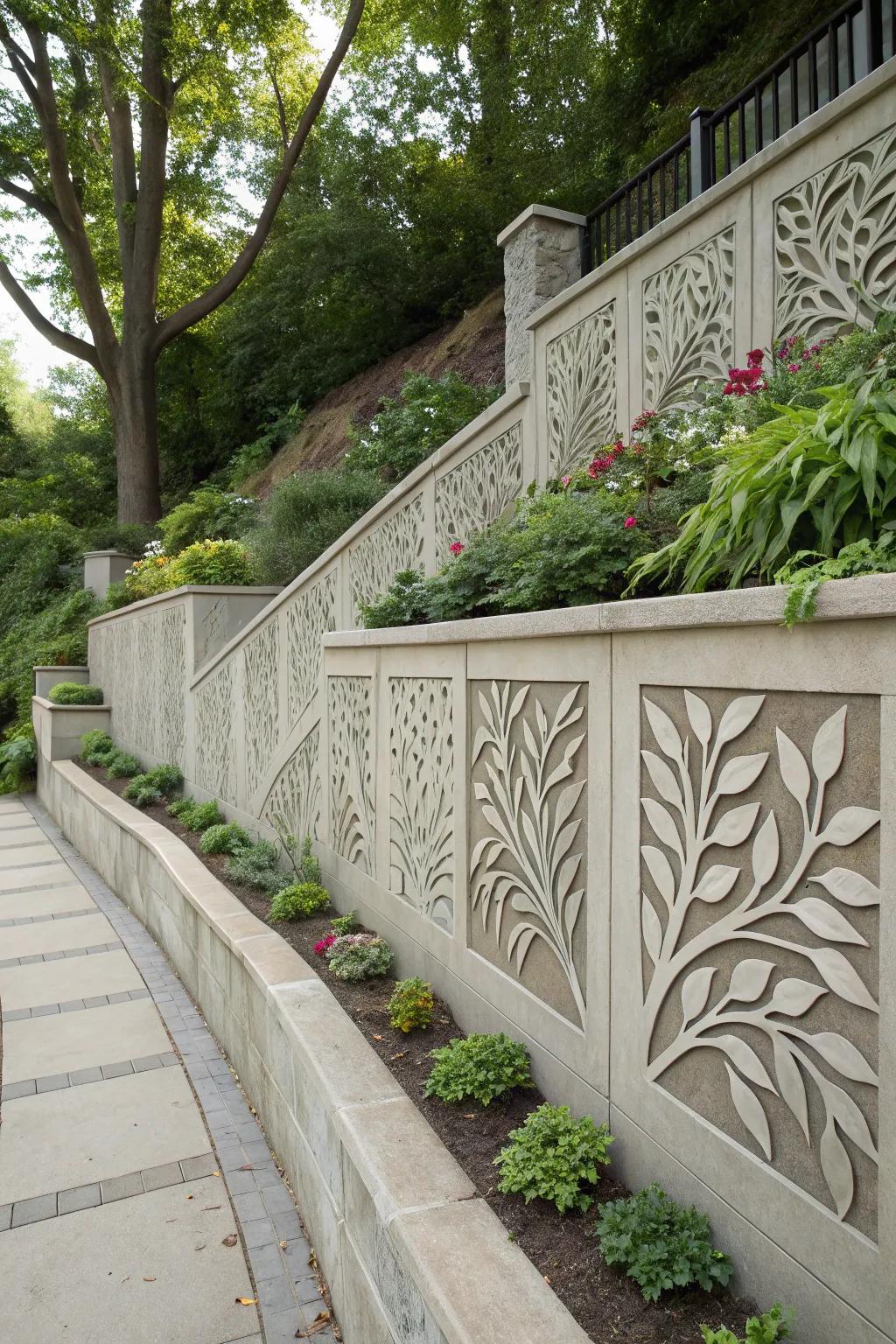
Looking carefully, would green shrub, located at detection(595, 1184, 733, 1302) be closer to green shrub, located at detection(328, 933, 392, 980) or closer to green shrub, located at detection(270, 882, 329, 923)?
green shrub, located at detection(328, 933, 392, 980)

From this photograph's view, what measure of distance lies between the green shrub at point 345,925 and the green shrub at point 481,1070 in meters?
1.44

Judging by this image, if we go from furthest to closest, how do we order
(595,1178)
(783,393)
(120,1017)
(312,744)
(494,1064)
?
(312,744) → (120,1017) → (783,393) → (494,1064) → (595,1178)

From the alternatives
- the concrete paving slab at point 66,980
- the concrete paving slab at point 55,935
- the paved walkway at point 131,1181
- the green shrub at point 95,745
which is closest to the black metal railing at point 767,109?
the paved walkway at point 131,1181

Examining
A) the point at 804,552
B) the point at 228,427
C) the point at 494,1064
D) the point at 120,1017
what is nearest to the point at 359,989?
the point at 494,1064

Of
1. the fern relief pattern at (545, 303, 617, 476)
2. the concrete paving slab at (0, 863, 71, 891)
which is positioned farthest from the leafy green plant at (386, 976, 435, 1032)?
the concrete paving slab at (0, 863, 71, 891)

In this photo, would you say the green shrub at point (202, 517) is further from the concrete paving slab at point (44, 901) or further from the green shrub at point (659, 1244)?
the green shrub at point (659, 1244)

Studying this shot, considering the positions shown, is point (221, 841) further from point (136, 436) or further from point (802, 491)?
point (136, 436)

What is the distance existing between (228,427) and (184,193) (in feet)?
18.0

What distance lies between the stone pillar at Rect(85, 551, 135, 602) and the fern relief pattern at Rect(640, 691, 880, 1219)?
1402 centimetres

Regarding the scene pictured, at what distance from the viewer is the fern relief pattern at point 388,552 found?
21.4 ft

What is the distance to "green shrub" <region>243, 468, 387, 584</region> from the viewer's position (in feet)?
31.5

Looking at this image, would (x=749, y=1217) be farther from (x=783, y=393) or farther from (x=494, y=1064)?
(x=783, y=393)

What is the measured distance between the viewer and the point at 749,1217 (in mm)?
1776

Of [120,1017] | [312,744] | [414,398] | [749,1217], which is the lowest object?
[120,1017]
